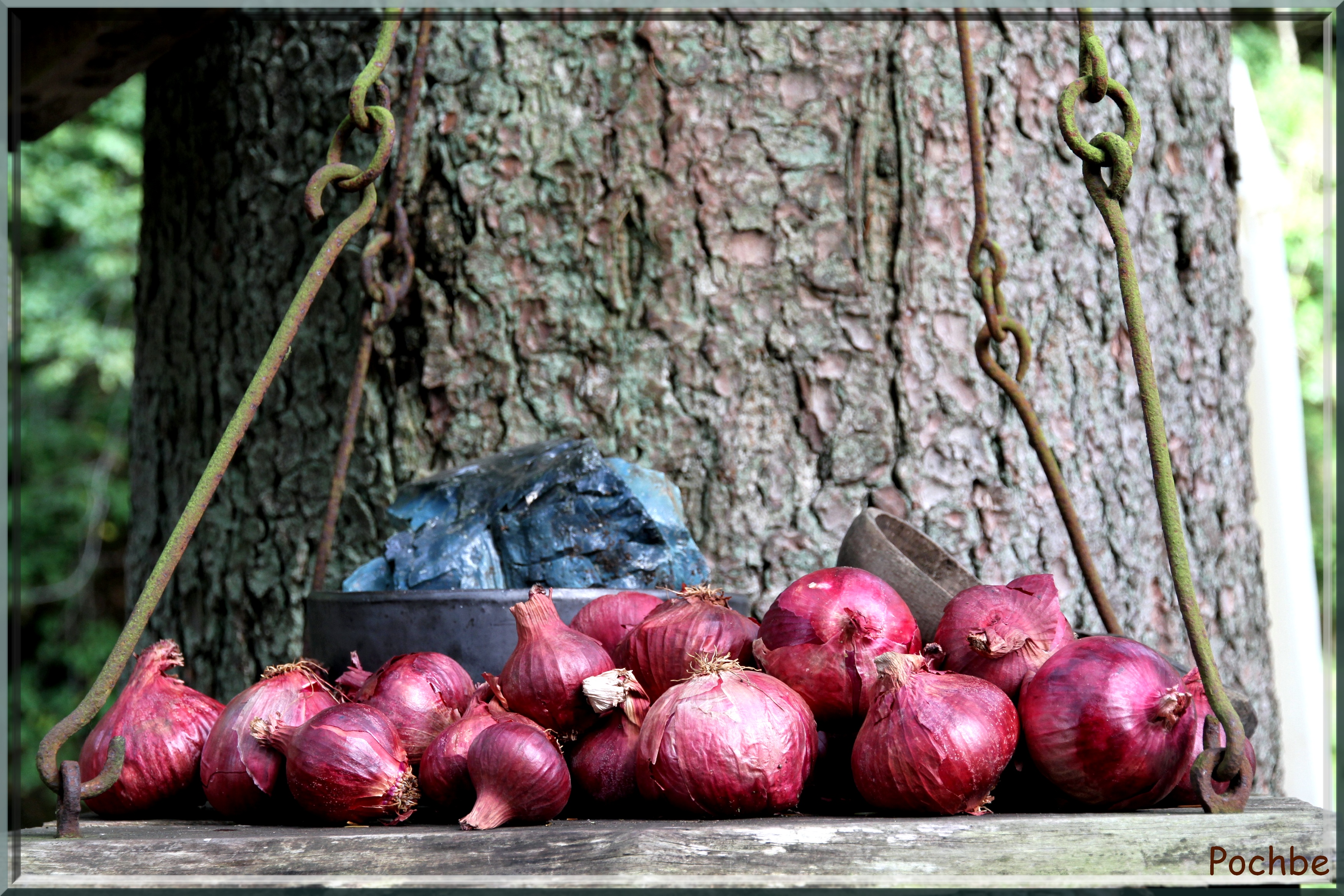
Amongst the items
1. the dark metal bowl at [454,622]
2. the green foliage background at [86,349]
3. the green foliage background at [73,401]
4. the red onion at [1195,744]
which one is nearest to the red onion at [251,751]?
the dark metal bowl at [454,622]

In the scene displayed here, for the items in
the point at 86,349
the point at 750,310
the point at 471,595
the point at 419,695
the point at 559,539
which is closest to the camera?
the point at 419,695

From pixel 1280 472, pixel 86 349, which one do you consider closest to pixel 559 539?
pixel 1280 472

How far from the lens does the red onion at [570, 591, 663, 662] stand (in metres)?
0.88

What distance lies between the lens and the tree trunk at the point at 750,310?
1.57 m

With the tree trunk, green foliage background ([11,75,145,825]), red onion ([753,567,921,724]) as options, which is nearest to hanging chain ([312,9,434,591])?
the tree trunk

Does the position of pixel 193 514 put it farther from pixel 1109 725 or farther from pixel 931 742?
pixel 1109 725

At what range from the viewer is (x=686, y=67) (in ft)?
5.27

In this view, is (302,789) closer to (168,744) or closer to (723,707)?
(168,744)

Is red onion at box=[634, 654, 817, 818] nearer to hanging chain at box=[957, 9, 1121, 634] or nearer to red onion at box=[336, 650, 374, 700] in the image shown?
red onion at box=[336, 650, 374, 700]

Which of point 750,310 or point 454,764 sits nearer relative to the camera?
point 454,764

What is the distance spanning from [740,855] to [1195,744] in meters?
0.34

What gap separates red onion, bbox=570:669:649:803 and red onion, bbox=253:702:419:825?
12 cm

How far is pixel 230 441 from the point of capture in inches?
32.3

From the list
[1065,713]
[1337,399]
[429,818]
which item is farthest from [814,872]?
[1337,399]
